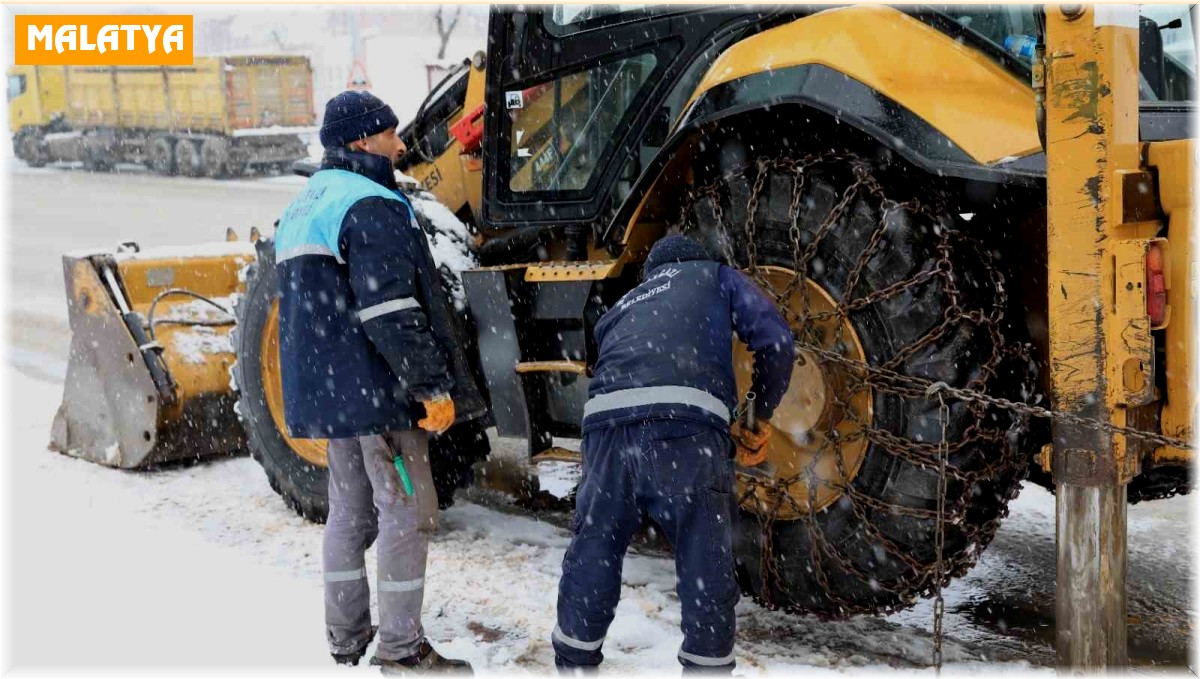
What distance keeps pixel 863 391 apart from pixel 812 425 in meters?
0.20

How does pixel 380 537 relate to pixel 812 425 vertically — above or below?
below

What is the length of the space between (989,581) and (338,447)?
2.36 metres

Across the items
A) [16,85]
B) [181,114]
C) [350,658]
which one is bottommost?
[350,658]

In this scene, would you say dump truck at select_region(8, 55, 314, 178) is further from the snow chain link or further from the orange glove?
the snow chain link

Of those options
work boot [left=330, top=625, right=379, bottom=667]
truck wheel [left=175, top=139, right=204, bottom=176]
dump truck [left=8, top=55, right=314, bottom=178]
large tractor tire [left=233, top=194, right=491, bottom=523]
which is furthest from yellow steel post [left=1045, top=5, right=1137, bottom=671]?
truck wheel [left=175, top=139, right=204, bottom=176]

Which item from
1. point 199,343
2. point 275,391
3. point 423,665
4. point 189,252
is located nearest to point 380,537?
point 423,665

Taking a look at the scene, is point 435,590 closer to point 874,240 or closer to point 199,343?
point 874,240

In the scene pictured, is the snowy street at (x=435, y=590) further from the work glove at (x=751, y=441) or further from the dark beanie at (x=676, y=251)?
the dark beanie at (x=676, y=251)

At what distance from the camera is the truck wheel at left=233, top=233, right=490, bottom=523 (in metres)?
5.34

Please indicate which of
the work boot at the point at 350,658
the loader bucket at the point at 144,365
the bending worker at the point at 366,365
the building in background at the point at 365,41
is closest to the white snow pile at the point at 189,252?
the loader bucket at the point at 144,365

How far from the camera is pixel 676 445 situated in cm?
336

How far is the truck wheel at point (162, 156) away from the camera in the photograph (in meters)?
24.1

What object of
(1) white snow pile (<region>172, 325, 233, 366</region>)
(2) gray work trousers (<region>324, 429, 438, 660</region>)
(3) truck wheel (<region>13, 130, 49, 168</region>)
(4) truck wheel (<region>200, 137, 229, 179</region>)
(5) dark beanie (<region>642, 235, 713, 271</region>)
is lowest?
(2) gray work trousers (<region>324, 429, 438, 660</region>)

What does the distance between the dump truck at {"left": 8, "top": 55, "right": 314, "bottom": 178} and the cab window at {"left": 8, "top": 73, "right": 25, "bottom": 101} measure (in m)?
0.41
